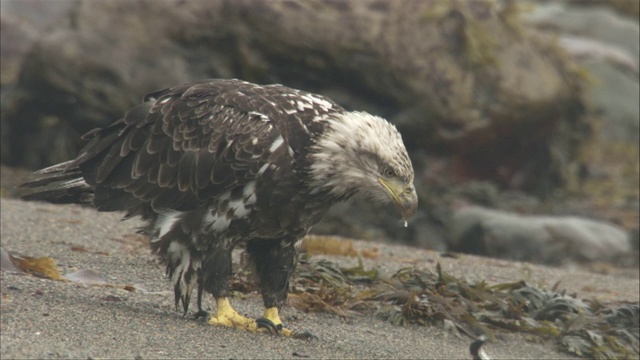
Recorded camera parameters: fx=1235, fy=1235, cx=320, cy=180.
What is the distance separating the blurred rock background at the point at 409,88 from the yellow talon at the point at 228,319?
17.8 ft

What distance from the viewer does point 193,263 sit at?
7.36 metres

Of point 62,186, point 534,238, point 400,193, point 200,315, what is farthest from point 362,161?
point 534,238

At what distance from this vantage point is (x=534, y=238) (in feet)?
44.4

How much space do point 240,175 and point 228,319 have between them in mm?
918

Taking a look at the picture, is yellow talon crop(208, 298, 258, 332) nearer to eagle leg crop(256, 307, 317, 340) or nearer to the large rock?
eagle leg crop(256, 307, 317, 340)

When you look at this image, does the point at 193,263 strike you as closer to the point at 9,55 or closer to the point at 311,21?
the point at 311,21

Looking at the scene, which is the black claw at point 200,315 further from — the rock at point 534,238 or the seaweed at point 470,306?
the rock at point 534,238

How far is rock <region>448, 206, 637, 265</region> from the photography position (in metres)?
13.4

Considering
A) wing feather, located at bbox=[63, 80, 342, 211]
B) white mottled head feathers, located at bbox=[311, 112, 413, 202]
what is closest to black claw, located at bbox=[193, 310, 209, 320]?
wing feather, located at bbox=[63, 80, 342, 211]

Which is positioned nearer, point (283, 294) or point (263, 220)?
point (263, 220)

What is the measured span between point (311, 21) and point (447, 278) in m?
6.10

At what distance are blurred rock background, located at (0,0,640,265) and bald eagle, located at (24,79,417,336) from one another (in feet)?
16.5

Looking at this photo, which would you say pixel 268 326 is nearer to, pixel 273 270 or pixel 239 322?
pixel 239 322

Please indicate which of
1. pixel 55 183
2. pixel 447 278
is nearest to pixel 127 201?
pixel 55 183
